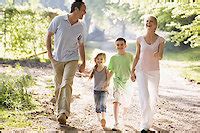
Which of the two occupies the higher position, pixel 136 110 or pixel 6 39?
pixel 6 39

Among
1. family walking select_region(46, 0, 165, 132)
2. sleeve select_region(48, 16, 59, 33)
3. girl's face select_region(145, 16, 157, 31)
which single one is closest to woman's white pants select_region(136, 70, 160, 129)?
family walking select_region(46, 0, 165, 132)

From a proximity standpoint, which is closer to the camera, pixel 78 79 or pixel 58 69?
pixel 58 69

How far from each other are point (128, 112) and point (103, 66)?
217cm

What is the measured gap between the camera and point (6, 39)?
18516 mm

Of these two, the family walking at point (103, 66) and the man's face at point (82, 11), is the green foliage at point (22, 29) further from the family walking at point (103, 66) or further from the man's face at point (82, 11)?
the man's face at point (82, 11)

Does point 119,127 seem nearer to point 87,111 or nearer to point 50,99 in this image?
point 87,111

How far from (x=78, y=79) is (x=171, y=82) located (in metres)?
3.99

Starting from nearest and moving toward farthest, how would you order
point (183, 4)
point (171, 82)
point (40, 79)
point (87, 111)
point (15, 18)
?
point (87, 111) < point (40, 79) < point (183, 4) < point (171, 82) < point (15, 18)

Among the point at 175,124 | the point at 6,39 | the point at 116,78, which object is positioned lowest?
the point at 175,124

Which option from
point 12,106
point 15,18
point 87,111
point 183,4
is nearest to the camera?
point 12,106

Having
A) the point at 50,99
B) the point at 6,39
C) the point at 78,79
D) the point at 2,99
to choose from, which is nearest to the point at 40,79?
the point at 78,79

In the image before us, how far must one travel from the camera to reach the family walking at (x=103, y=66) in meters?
6.67

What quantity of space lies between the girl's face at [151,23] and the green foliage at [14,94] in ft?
9.99

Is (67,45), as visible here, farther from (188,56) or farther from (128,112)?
(188,56)
